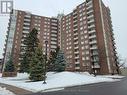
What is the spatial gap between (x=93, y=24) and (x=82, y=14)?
38.2 ft

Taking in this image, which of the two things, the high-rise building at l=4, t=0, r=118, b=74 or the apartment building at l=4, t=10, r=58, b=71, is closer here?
the high-rise building at l=4, t=0, r=118, b=74

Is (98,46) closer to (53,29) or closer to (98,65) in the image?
(98,65)

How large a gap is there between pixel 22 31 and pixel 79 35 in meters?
33.5

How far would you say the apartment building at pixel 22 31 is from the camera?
9688 cm

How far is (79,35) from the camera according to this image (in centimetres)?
8981

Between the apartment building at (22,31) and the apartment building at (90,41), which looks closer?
the apartment building at (90,41)

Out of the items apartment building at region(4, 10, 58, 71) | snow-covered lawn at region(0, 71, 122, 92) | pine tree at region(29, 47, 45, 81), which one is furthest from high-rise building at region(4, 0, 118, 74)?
pine tree at region(29, 47, 45, 81)

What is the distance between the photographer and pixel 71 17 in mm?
101062

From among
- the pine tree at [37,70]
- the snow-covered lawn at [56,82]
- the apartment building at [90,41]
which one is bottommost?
the snow-covered lawn at [56,82]

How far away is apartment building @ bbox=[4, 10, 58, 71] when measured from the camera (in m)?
96.9

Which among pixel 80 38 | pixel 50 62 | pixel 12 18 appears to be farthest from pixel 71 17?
pixel 50 62

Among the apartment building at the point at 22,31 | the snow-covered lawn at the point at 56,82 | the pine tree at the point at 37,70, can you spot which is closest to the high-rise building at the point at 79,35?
the apartment building at the point at 22,31

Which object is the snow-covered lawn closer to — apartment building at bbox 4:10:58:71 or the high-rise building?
the high-rise building

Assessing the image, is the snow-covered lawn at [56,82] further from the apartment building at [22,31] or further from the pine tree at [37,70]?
the apartment building at [22,31]
